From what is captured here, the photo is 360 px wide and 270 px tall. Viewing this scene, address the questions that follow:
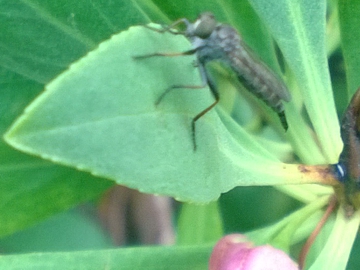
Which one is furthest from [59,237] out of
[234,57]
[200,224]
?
[234,57]

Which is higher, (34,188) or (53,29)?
(53,29)

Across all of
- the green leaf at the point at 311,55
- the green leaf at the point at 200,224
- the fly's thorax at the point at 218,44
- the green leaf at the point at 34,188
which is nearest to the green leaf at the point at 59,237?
the green leaf at the point at 200,224

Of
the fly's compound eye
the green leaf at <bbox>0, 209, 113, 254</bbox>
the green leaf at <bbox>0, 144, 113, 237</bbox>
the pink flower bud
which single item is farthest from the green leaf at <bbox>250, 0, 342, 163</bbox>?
the green leaf at <bbox>0, 209, 113, 254</bbox>

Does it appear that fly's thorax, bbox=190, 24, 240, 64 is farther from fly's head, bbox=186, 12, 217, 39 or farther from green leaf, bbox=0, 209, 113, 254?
green leaf, bbox=0, 209, 113, 254

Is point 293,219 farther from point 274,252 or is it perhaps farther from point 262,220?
point 262,220

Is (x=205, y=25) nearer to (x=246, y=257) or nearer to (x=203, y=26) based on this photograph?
(x=203, y=26)

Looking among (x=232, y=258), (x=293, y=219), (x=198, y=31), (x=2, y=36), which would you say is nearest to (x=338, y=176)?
(x=293, y=219)
